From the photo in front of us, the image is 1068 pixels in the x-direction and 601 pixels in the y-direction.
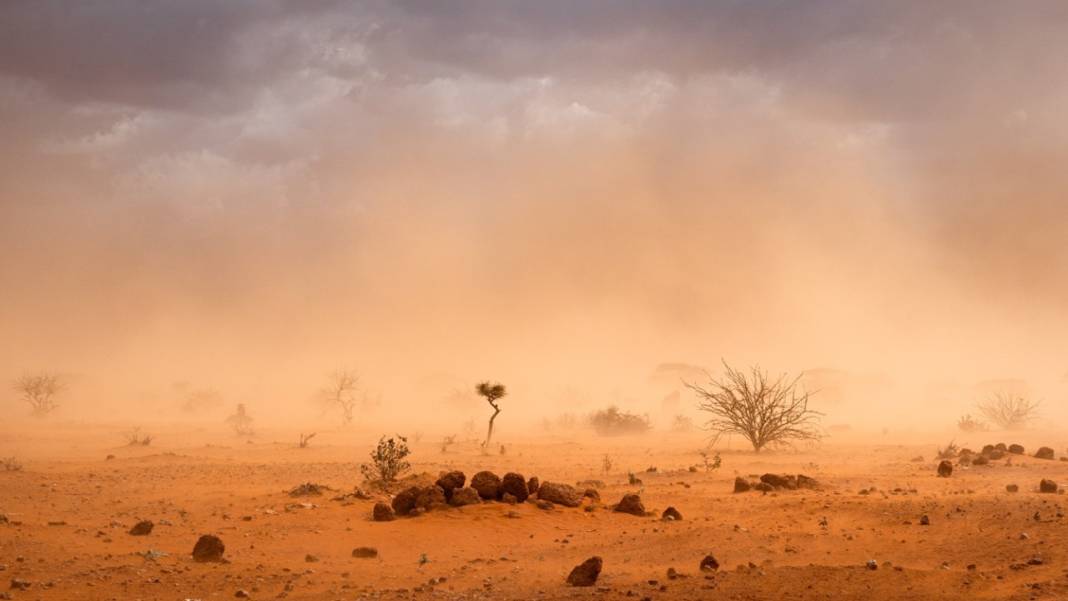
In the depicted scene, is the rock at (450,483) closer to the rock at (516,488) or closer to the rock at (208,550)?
the rock at (516,488)

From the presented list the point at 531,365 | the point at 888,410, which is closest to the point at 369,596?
the point at 888,410

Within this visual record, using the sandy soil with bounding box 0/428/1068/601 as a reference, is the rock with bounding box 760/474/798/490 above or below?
above

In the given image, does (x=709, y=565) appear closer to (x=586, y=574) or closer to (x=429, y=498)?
(x=586, y=574)

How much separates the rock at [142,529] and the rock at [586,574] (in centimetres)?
663

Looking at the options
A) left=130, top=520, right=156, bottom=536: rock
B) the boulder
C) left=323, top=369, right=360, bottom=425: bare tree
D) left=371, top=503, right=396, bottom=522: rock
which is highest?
left=323, top=369, right=360, bottom=425: bare tree

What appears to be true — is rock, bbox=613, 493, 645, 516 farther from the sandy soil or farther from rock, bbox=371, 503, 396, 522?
rock, bbox=371, 503, 396, 522

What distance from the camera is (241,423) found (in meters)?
41.1

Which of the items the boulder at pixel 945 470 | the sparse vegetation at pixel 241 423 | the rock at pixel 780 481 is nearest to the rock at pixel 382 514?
the rock at pixel 780 481

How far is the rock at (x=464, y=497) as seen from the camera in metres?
12.3

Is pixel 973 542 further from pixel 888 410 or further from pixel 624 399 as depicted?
pixel 624 399

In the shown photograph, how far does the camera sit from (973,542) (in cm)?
912

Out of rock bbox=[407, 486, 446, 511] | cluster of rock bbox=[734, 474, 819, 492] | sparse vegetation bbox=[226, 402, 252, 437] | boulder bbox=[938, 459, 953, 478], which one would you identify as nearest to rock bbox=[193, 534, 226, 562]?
rock bbox=[407, 486, 446, 511]

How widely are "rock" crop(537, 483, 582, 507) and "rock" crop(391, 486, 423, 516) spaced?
6.86 ft

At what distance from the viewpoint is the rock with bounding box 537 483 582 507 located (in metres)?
12.5
